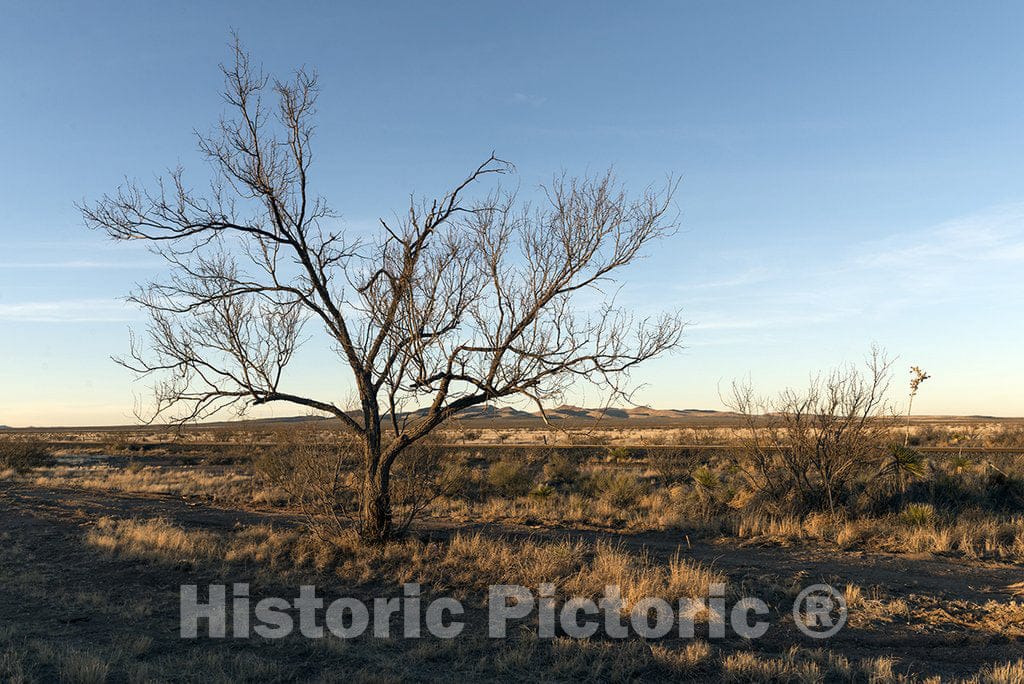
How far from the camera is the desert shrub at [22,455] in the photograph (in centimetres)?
3077

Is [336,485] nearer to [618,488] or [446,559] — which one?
[446,559]

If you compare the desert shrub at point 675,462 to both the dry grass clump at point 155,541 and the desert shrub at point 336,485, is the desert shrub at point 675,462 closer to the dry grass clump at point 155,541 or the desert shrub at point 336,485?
the desert shrub at point 336,485

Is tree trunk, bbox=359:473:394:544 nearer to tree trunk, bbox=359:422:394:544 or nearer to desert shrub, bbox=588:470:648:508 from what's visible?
tree trunk, bbox=359:422:394:544

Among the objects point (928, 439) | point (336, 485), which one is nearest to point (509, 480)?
point (336, 485)

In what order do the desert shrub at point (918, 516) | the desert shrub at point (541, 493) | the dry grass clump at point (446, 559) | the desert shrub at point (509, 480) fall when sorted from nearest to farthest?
the dry grass clump at point (446, 559)
the desert shrub at point (918, 516)
the desert shrub at point (541, 493)
the desert shrub at point (509, 480)

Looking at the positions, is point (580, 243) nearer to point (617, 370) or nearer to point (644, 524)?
point (617, 370)

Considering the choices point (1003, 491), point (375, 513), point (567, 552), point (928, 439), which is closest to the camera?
point (567, 552)

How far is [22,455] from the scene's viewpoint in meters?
31.9

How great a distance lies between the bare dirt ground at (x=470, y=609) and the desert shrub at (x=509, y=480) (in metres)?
6.26

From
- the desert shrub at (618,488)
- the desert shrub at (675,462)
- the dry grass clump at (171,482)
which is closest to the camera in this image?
the desert shrub at (618,488)

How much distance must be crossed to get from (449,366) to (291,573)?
13.4 ft

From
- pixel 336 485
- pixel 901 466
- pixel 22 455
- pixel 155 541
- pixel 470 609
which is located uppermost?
pixel 336 485

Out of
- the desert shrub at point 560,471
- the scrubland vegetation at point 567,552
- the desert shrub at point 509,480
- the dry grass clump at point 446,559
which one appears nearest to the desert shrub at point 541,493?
A: the scrubland vegetation at point 567,552

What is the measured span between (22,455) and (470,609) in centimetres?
3107
